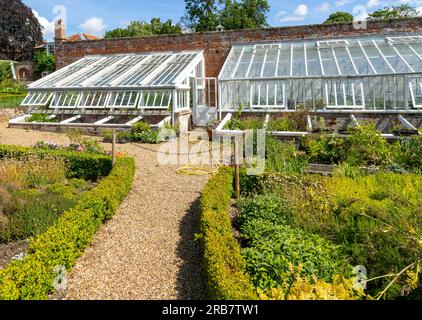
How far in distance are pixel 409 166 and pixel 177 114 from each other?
899cm

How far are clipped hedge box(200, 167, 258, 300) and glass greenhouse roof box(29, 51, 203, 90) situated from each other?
954 cm

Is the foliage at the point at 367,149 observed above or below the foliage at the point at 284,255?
above

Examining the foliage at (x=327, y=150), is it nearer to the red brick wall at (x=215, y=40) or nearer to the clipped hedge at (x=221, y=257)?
the clipped hedge at (x=221, y=257)

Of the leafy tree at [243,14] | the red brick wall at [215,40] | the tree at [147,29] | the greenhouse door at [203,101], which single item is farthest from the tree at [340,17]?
the greenhouse door at [203,101]

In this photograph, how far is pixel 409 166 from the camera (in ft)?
24.3

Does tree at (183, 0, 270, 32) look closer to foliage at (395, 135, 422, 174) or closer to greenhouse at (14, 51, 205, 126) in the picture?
greenhouse at (14, 51, 205, 126)

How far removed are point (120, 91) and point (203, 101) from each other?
416 centimetres

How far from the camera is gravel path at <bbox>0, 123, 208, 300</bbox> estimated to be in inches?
157

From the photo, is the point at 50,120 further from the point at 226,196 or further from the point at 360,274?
the point at 360,274

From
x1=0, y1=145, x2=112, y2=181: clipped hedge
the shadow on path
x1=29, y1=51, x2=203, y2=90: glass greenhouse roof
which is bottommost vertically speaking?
the shadow on path

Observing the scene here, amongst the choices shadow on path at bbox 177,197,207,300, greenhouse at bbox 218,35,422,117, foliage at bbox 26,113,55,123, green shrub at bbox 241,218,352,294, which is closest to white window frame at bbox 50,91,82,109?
foliage at bbox 26,113,55,123

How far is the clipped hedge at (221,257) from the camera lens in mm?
3291

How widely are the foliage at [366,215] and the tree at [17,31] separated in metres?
43.2
